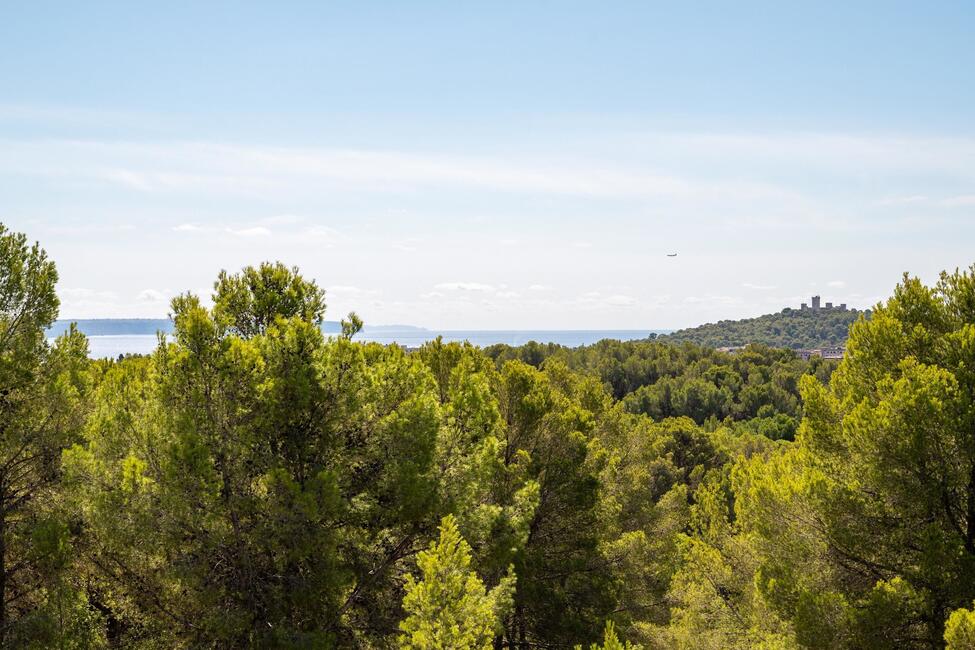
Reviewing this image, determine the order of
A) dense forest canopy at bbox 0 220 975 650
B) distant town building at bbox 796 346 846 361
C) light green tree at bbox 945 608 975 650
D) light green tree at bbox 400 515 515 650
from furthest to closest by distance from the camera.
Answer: distant town building at bbox 796 346 846 361 < dense forest canopy at bbox 0 220 975 650 < light green tree at bbox 400 515 515 650 < light green tree at bbox 945 608 975 650

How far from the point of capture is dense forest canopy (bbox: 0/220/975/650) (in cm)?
862

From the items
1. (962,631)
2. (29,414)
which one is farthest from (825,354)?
(29,414)

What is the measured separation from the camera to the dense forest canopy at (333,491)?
8.62 meters

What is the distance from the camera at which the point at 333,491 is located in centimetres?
883

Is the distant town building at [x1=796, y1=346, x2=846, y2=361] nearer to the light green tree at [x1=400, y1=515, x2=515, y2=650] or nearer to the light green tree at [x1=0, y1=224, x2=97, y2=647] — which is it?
the light green tree at [x1=400, y1=515, x2=515, y2=650]

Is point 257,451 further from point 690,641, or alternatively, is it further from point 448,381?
point 690,641

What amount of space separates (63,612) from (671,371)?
8025cm

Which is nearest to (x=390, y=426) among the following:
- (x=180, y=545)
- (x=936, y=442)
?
(x=180, y=545)

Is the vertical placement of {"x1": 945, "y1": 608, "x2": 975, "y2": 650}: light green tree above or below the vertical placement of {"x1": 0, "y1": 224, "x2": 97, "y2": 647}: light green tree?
below

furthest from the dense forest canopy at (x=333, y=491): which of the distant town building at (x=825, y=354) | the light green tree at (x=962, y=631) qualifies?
the distant town building at (x=825, y=354)

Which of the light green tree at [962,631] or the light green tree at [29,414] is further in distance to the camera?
the light green tree at [29,414]

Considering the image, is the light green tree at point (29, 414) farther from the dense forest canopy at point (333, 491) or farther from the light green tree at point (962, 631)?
the light green tree at point (962, 631)

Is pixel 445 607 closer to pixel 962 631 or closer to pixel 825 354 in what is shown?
pixel 962 631

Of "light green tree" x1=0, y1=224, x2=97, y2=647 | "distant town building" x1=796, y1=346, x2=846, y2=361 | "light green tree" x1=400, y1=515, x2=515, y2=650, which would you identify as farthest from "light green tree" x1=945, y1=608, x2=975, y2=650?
"distant town building" x1=796, y1=346, x2=846, y2=361
